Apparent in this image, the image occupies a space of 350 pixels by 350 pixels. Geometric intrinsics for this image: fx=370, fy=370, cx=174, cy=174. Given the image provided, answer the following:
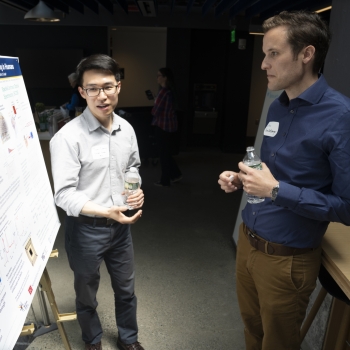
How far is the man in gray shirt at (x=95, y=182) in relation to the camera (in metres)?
1.78

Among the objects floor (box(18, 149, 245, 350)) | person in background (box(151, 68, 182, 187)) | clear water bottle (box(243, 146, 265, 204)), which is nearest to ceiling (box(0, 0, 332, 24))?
person in background (box(151, 68, 182, 187))

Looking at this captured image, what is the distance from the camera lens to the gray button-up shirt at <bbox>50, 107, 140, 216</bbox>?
1.76 m

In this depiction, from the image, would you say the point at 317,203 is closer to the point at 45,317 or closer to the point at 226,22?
the point at 45,317

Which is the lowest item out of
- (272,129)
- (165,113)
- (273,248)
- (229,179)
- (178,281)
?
(178,281)

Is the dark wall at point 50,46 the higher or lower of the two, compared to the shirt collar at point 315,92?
lower

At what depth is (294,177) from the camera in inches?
57.3

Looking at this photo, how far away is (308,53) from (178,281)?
2239 millimetres

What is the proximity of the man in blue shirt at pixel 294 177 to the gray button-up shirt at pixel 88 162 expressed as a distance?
0.59m

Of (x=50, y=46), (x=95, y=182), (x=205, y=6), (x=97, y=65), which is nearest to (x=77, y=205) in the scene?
(x=95, y=182)


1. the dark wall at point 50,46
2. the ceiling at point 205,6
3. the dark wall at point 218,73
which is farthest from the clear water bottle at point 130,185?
the dark wall at point 50,46

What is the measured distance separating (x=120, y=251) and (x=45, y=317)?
30.8 inches

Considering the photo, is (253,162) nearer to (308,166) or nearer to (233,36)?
(308,166)

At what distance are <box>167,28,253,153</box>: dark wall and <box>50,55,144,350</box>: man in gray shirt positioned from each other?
590 centimetres

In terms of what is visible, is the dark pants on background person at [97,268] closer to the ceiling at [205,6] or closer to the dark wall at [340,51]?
the dark wall at [340,51]
